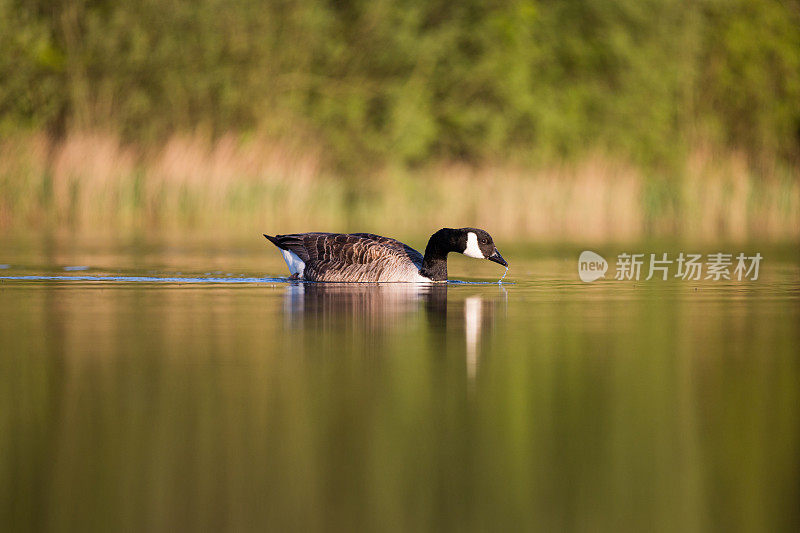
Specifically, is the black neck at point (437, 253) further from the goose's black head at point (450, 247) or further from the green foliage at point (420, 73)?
the green foliage at point (420, 73)

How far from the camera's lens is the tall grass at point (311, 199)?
889 inches

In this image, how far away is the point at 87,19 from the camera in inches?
1266

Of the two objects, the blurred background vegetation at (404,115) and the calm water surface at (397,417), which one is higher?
the blurred background vegetation at (404,115)

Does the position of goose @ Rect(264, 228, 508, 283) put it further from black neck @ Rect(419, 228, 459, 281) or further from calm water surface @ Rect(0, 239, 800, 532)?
calm water surface @ Rect(0, 239, 800, 532)

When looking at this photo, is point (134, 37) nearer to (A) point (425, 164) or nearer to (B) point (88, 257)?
(A) point (425, 164)

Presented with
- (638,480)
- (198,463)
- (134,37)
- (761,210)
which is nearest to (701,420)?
(638,480)

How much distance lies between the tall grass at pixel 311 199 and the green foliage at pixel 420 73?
397 centimetres

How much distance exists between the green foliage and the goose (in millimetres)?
18597

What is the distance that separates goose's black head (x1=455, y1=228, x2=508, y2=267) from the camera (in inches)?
506

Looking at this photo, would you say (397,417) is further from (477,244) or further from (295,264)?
(295,264)

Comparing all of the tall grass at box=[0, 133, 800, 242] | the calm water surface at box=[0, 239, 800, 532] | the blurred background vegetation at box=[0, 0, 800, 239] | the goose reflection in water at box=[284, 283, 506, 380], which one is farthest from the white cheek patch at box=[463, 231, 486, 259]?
the blurred background vegetation at box=[0, 0, 800, 239]

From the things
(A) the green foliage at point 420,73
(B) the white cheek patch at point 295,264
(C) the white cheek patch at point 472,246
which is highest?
(A) the green foliage at point 420,73

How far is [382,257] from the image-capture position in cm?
1272

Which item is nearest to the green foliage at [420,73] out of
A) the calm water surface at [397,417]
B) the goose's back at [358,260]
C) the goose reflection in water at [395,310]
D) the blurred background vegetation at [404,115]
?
the blurred background vegetation at [404,115]
